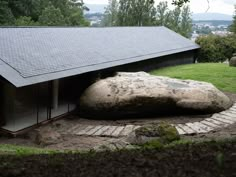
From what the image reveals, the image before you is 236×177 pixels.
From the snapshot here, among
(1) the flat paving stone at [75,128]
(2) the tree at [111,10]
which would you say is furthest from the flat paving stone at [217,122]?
(2) the tree at [111,10]

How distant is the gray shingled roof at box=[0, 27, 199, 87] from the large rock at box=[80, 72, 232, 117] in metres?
1.20

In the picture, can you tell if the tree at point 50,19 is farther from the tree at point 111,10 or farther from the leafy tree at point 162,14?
the tree at point 111,10

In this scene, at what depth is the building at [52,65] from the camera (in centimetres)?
1044

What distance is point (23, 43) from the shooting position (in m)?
12.4

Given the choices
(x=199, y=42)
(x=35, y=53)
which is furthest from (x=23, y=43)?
(x=199, y=42)

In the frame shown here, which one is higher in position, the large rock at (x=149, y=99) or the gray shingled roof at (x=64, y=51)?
the gray shingled roof at (x=64, y=51)

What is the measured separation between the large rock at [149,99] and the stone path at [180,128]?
26.4 inches

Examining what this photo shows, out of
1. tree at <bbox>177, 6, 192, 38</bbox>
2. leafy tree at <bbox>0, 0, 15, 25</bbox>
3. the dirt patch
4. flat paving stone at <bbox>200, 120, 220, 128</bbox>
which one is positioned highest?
the dirt patch

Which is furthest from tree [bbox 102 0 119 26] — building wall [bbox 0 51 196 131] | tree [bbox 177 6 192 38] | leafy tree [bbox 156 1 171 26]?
building wall [bbox 0 51 196 131]

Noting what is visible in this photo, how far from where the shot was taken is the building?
10441mm

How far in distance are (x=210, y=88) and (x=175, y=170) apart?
8960 millimetres

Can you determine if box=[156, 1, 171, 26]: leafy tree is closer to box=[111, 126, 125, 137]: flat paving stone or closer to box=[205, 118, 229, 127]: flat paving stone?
box=[205, 118, 229, 127]: flat paving stone

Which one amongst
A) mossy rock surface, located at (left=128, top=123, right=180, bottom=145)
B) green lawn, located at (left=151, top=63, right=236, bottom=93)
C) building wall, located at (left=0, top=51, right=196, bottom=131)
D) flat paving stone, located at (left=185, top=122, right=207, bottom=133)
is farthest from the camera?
green lawn, located at (left=151, top=63, right=236, bottom=93)

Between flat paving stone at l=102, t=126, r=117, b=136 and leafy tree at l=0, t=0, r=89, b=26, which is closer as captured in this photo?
flat paving stone at l=102, t=126, r=117, b=136
